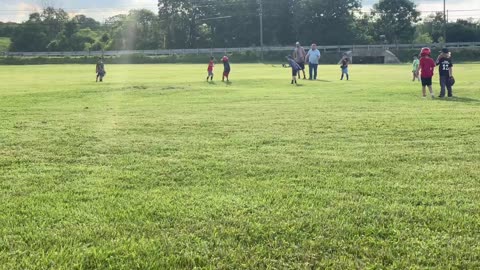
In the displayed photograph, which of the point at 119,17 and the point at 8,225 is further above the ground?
the point at 119,17

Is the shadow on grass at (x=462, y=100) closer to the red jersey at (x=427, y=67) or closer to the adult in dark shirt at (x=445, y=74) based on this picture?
the adult in dark shirt at (x=445, y=74)

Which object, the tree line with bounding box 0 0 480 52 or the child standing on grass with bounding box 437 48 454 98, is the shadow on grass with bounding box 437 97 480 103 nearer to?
the child standing on grass with bounding box 437 48 454 98

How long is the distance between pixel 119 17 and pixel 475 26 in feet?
255

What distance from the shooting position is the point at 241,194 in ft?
18.0

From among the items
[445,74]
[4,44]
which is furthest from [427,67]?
[4,44]

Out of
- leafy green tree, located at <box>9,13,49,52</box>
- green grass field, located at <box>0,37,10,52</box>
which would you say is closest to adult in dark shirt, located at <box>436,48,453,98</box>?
leafy green tree, located at <box>9,13,49,52</box>

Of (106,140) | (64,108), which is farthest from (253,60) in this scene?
(106,140)

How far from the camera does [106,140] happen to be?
28.9 feet

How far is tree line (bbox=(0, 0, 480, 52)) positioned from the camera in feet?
335

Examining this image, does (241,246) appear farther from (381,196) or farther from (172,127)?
(172,127)

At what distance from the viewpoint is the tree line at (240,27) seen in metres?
102

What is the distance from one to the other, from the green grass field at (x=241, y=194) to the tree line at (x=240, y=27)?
306 feet

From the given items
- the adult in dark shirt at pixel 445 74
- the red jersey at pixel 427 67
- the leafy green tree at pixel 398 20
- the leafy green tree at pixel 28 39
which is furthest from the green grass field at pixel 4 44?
the adult in dark shirt at pixel 445 74

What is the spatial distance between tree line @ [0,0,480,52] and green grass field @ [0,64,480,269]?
9313 cm
